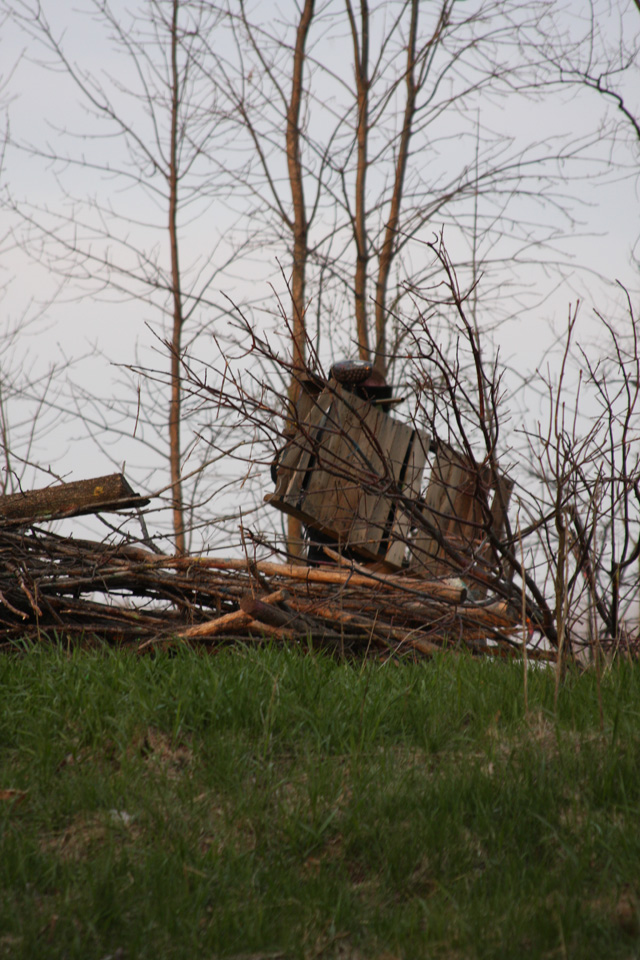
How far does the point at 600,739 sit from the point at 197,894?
1.64m

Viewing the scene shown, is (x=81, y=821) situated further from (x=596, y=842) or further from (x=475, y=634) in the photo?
(x=475, y=634)

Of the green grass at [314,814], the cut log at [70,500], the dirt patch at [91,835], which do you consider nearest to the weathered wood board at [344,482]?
the cut log at [70,500]

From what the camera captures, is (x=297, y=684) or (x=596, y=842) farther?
(x=297, y=684)

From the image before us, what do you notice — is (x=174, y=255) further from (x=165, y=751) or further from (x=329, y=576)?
(x=165, y=751)

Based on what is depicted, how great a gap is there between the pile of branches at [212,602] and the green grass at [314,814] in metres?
0.96

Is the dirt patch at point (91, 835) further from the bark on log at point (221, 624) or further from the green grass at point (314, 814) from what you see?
the bark on log at point (221, 624)

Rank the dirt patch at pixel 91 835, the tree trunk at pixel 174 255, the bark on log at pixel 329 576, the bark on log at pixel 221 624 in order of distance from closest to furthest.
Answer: the dirt patch at pixel 91 835
the bark on log at pixel 221 624
the bark on log at pixel 329 576
the tree trunk at pixel 174 255

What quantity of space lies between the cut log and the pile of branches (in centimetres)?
13

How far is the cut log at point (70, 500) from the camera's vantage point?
16.8 ft

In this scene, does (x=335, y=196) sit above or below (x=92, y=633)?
above

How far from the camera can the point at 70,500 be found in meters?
5.28

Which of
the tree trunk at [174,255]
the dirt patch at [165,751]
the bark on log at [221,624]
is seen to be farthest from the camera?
the tree trunk at [174,255]

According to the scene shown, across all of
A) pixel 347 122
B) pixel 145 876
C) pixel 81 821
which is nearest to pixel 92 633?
pixel 81 821

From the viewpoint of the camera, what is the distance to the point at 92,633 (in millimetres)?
4777
